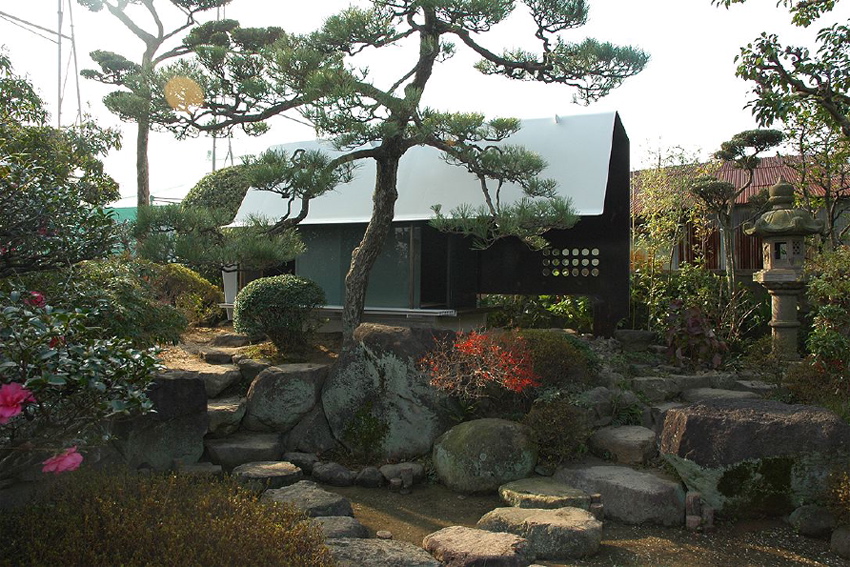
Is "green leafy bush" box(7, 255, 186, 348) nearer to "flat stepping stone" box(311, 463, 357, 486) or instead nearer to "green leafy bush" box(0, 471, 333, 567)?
"green leafy bush" box(0, 471, 333, 567)

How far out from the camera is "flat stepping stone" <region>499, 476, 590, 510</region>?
571 cm

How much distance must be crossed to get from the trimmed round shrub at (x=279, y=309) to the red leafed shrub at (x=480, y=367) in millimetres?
2246

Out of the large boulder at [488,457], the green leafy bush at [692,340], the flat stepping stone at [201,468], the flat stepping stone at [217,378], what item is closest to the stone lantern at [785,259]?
the green leafy bush at [692,340]

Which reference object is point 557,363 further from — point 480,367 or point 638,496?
point 638,496

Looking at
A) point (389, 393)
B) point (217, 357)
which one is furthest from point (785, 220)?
point (217, 357)

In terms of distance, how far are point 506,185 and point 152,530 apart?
7.76 metres

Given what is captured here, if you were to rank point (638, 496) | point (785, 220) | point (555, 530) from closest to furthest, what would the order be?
point (555, 530), point (638, 496), point (785, 220)

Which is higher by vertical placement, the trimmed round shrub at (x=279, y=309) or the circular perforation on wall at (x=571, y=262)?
the circular perforation on wall at (x=571, y=262)

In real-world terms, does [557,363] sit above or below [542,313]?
below

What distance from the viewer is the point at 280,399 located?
762cm

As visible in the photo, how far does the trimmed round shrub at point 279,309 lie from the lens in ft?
28.9

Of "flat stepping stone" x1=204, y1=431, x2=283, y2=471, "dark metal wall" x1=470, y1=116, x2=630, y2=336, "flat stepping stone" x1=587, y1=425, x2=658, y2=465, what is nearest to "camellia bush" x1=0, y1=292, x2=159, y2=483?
"flat stepping stone" x1=204, y1=431, x2=283, y2=471

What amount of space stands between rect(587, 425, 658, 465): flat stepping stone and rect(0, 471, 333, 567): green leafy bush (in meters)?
3.66

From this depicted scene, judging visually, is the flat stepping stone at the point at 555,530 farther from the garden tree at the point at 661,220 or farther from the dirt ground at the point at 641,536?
the garden tree at the point at 661,220
